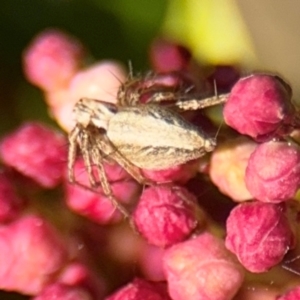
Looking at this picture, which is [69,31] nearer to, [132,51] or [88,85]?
[132,51]

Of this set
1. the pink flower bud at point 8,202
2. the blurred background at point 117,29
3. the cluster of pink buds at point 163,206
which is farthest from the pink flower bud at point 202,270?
the blurred background at point 117,29

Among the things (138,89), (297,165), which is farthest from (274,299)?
(138,89)

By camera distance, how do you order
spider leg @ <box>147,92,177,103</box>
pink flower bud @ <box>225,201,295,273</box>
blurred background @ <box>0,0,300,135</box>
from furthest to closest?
blurred background @ <box>0,0,300,135</box>
spider leg @ <box>147,92,177,103</box>
pink flower bud @ <box>225,201,295,273</box>

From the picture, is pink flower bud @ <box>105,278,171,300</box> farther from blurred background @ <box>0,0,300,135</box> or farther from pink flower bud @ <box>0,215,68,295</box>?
blurred background @ <box>0,0,300,135</box>

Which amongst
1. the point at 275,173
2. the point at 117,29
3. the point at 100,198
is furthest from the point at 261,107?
the point at 117,29

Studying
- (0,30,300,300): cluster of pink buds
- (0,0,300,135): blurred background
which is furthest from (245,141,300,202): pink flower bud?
(0,0,300,135): blurred background

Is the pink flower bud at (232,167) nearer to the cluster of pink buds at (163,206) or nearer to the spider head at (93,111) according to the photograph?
the cluster of pink buds at (163,206)
